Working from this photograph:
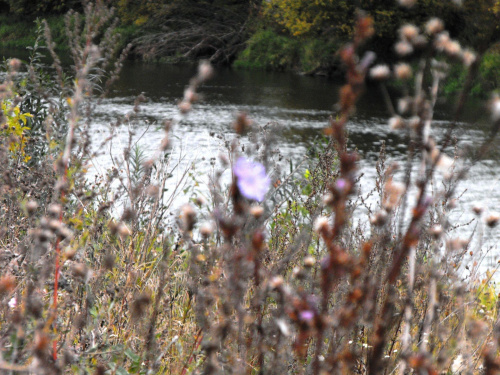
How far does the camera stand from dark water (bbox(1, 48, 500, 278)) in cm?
712

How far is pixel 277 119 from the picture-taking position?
458 inches

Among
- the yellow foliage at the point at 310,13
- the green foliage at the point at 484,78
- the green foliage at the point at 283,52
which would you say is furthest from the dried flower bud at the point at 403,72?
the green foliage at the point at 283,52

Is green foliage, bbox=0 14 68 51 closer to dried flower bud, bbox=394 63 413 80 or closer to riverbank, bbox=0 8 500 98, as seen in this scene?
riverbank, bbox=0 8 500 98

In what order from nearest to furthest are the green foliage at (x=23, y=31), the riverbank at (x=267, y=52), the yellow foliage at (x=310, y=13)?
1. the yellow foliage at (x=310, y=13)
2. the riverbank at (x=267, y=52)
3. the green foliage at (x=23, y=31)

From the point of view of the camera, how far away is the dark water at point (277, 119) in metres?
7.12

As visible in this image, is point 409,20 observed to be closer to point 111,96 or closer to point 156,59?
point 156,59

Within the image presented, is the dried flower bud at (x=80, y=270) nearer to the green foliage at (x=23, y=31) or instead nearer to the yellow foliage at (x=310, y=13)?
the yellow foliage at (x=310, y=13)

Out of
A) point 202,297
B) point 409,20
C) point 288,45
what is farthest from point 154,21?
point 202,297

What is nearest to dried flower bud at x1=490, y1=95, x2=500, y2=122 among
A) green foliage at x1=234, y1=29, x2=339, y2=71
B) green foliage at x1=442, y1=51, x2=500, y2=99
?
green foliage at x1=442, y1=51, x2=500, y2=99

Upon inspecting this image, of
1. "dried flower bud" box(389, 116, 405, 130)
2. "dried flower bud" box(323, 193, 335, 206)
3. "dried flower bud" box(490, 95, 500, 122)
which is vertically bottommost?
"dried flower bud" box(323, 193, 335, 206)

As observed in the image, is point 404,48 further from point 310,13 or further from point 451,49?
point 310,13

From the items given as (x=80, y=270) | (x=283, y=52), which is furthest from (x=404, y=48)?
(x=283, y=52)

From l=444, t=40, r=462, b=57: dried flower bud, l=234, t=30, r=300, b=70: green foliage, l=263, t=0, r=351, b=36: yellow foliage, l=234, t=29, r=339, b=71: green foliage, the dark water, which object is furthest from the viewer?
l=234, t=30, r=300, b=70: green foliage

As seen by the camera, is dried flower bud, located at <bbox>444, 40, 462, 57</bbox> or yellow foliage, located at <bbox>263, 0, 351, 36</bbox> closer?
dried flower bud, located at <bbox>444, 40, 462, 57</bbox>
